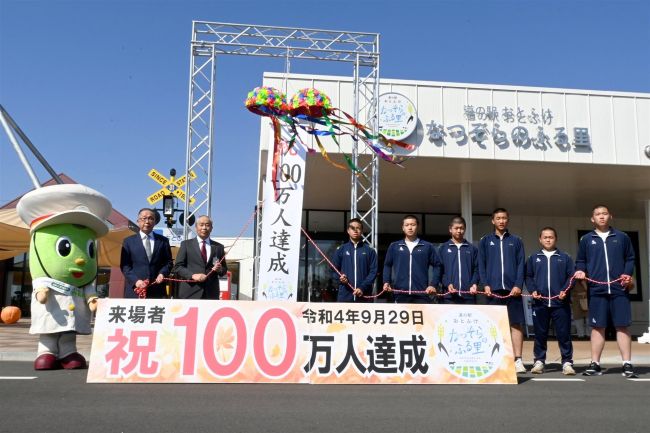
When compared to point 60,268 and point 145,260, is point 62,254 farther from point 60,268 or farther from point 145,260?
point 145,260

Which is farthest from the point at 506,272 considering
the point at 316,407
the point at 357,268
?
the point at 316,407

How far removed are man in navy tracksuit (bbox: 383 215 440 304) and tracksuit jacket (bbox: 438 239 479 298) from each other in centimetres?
11

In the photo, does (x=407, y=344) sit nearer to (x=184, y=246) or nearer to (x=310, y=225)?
(x=184, y=246)

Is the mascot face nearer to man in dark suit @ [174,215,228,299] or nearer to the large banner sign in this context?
the large banner sign

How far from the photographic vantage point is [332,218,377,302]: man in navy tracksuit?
6730 mm

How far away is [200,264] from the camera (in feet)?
21.5

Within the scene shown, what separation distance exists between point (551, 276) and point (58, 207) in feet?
17.9

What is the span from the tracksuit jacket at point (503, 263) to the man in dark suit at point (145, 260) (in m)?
3.71

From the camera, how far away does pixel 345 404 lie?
4.32 m

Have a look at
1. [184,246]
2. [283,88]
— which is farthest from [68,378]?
[283,88]

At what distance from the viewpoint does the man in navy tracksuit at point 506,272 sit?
6.38 metres

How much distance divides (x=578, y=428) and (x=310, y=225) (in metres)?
14.4

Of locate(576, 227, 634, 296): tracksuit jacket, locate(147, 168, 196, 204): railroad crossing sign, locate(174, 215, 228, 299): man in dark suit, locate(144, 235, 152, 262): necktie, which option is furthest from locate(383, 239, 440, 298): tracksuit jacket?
locate(147, 168, 196, 204): railroad crossing sign

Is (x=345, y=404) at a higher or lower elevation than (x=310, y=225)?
lower
